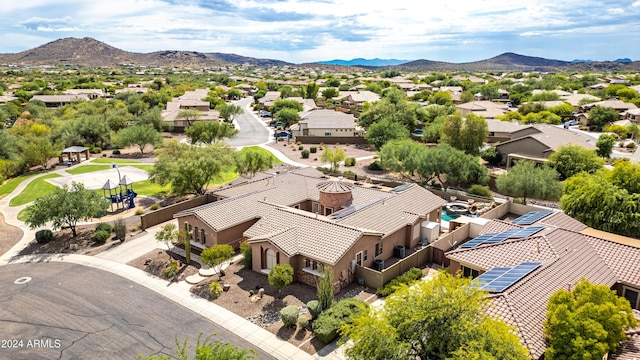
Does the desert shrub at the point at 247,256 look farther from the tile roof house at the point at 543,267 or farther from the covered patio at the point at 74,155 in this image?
the covered patio at the point at 74,155

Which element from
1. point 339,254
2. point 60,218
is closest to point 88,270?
point 60,218

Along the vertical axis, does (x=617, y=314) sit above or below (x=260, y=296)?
above

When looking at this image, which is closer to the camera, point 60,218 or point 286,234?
point 286,234

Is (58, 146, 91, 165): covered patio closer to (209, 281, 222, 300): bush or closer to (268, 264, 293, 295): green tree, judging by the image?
(209, 281, 222, 300): bush

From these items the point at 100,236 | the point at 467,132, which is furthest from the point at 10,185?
the point at 467,132

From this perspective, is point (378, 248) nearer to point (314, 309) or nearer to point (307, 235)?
point (307, 235)

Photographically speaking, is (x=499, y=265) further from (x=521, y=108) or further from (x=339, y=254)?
(x=521, y=108)

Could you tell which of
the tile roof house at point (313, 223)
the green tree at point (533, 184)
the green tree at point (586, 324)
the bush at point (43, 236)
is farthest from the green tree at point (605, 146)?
the bush at point (43, 236)

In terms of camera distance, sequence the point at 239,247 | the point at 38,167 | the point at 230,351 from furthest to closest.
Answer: the point at 38,167, the point at 239,247, the point at 230,351
